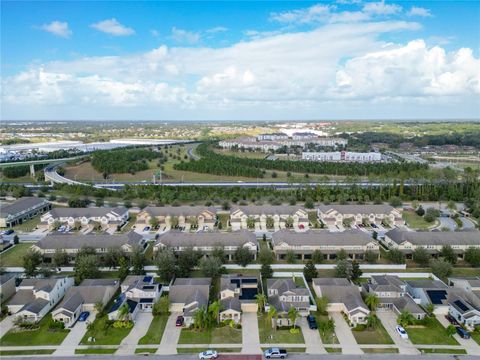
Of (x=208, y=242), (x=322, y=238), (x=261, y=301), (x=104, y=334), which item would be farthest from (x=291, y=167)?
(x=104, y=334)

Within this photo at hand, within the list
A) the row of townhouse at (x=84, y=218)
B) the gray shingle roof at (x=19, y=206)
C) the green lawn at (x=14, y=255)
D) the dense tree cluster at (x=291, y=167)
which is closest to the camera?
the green lawn at (x=14, y=255)

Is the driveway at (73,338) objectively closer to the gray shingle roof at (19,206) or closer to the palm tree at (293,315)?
the palm tree at (293,315)

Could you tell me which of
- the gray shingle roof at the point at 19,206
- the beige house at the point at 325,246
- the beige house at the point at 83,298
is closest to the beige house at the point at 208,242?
the beige house at the point at 325,246

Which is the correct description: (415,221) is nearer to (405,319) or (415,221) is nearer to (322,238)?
(322,238)

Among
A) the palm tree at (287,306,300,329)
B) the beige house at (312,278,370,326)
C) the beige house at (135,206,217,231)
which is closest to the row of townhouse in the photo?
the beige house at (135,206,217,231)

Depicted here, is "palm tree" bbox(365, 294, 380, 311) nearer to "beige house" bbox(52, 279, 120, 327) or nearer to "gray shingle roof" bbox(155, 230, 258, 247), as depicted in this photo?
"gray shingle roof" bbox(155, 230, 258, 247)

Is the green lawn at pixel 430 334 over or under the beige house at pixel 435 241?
under
